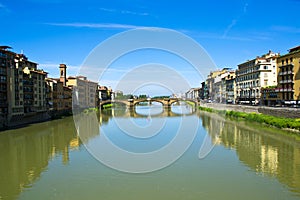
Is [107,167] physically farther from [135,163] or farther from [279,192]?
[279,192]

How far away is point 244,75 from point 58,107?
2474cm

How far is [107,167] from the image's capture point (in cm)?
1023

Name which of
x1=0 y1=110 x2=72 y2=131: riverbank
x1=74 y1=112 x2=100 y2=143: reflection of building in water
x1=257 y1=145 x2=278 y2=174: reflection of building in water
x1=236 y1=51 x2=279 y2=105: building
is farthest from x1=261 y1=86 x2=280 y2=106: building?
x1=0 y1=110 x2=72 y2=131: riverbank

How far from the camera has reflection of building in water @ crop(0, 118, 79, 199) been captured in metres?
8.61

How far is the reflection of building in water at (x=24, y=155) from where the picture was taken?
861 cm

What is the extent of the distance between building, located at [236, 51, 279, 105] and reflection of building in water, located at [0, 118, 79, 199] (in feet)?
75.2

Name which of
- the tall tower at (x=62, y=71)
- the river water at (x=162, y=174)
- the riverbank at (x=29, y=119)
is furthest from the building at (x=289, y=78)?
the tall tower at (x=62, y=71)

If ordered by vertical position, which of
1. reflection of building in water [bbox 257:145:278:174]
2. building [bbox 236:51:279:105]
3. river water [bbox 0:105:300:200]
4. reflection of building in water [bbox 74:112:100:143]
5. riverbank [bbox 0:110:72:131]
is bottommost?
river water [bbox 0:105:300:200]

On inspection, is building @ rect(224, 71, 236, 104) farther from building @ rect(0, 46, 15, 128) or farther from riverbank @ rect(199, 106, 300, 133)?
building @ rect(0, 46, 15, 128)

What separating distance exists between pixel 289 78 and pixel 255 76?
8.00 meters

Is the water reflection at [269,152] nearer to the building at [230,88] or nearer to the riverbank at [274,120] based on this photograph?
the riverbank at [274,120]

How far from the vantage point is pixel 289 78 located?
81.5 feet

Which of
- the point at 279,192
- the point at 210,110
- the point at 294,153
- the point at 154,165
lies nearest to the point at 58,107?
the point at 210,110

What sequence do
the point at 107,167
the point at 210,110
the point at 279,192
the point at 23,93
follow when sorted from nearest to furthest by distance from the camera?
1. the point at 279,192
2. the point at 107,167
3. the point at 23,93
4. the point at 210,110
